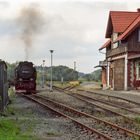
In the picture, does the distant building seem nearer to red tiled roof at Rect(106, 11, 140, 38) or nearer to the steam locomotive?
red tiled roof at Rect(106, 11, 140, 38)

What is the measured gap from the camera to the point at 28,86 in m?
38.8

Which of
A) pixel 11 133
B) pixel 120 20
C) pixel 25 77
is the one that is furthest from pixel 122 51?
pixel 11 133

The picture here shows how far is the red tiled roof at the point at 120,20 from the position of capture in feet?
157

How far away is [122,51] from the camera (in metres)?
45.5

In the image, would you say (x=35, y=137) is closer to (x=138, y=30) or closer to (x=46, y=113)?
(x=46, y=113)

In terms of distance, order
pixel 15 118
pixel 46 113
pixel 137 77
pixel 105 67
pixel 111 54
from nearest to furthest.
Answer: pixel 15 118 < pixel 46 113 < pixel 137 77 < pixel 111 54 < pixel 105 67

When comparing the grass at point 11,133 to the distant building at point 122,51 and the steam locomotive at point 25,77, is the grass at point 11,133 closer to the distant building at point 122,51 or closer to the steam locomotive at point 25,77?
the steam locomotive at point 25,77

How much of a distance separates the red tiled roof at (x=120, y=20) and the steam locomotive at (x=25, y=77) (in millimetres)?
12044

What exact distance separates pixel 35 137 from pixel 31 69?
26.8m

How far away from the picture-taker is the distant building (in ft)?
143

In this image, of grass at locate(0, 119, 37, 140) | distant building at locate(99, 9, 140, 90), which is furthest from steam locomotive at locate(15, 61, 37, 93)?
grass at locate(0, 119, 37, 140)

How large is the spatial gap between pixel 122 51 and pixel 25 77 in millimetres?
10914

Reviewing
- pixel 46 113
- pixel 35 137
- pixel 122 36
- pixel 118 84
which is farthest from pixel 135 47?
pixel 35 137

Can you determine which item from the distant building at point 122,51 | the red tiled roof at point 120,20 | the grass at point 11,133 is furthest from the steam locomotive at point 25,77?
the grass at point 11,133
